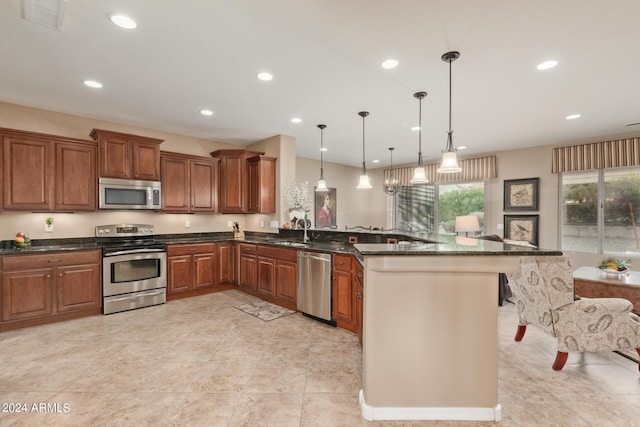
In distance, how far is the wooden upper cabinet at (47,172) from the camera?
3469mm

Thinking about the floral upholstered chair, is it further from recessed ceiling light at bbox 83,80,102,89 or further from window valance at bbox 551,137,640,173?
recessed ceiling light at bbox 83,80,102,89

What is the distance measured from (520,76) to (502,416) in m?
2.94

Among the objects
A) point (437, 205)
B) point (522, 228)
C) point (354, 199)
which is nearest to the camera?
point (522, 228)

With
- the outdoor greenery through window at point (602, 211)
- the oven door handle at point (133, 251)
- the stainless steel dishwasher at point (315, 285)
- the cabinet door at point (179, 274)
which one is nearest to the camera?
the stainless steel dishwasher at point (315, 285)

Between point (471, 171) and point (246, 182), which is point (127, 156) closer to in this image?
point (246, 182)

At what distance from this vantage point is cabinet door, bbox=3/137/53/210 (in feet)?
11.3

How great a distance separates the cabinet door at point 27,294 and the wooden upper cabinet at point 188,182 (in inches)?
66.1

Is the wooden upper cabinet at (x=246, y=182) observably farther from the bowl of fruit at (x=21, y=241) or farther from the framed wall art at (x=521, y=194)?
the framed wall art at (x=521, y=194)

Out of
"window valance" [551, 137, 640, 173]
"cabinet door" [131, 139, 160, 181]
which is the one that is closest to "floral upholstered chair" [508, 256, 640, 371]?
"window valance" [551, 137, 640, 173]

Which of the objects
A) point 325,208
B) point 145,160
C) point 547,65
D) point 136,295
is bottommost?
point 136,295

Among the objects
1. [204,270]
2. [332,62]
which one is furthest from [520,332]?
[204,270]

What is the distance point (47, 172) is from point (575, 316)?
19.4ft

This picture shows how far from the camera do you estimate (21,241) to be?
3553 mm

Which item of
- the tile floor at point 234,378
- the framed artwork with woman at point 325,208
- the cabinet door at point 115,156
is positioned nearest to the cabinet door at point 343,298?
the tile floor at point 234,378
